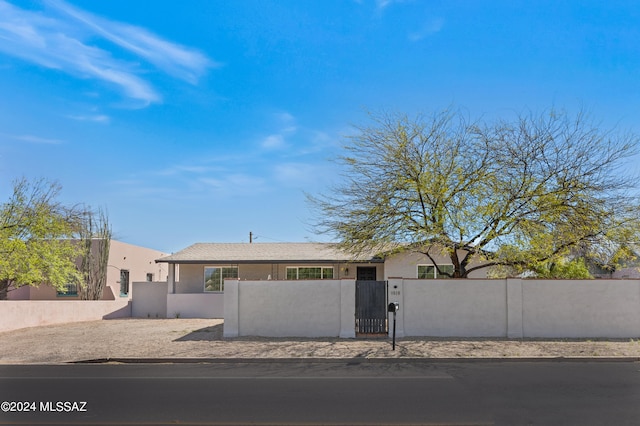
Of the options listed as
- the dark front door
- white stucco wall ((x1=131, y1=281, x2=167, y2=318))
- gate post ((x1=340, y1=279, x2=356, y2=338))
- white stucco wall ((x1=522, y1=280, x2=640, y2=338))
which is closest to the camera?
gate post ((x1=340, y1=279, x2=356, y2=338))

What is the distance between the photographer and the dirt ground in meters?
14.8

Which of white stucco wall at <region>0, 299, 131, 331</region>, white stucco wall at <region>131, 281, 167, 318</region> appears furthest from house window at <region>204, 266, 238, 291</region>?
white stucco wall at <region>0, 299, 131, 331</region>

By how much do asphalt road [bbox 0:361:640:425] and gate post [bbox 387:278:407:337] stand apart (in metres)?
4.17

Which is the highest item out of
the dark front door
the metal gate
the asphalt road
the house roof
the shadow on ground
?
the house roof

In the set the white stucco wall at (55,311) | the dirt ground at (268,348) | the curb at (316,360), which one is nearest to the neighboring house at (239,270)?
the white stucco wall at (55,311)

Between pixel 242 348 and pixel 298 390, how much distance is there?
20.6 feet

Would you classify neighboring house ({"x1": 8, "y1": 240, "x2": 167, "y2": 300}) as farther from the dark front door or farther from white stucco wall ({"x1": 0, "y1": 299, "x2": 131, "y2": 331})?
the dark front door

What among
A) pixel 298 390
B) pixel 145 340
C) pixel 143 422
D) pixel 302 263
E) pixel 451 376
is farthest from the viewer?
pixel 302 263

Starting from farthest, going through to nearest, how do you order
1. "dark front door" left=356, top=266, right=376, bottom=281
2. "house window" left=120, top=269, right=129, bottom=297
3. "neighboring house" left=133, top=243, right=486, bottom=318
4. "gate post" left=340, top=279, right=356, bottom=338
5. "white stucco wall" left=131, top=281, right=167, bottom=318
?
"house window" left=120, top=269, right=129, bottom=297
"white stucco wall" left=131, top=281, right=167, bottom=318
"dark front door" left=356, top=266, right=376, bottom=281
"neighboring house" left=133, top=243, right=486, bottom=318
"gate post" left=340, top=279, right=356, bottom=338

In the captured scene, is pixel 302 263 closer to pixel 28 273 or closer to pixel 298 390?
pixel 28 273

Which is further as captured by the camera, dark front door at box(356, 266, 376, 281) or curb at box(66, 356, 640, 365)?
dark front door at box(356, 266, 376, 281)

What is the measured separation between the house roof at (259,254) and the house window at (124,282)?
4.56 metres

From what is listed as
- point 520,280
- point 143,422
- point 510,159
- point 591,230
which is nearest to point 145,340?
point 143,422

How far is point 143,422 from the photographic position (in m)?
7.66
